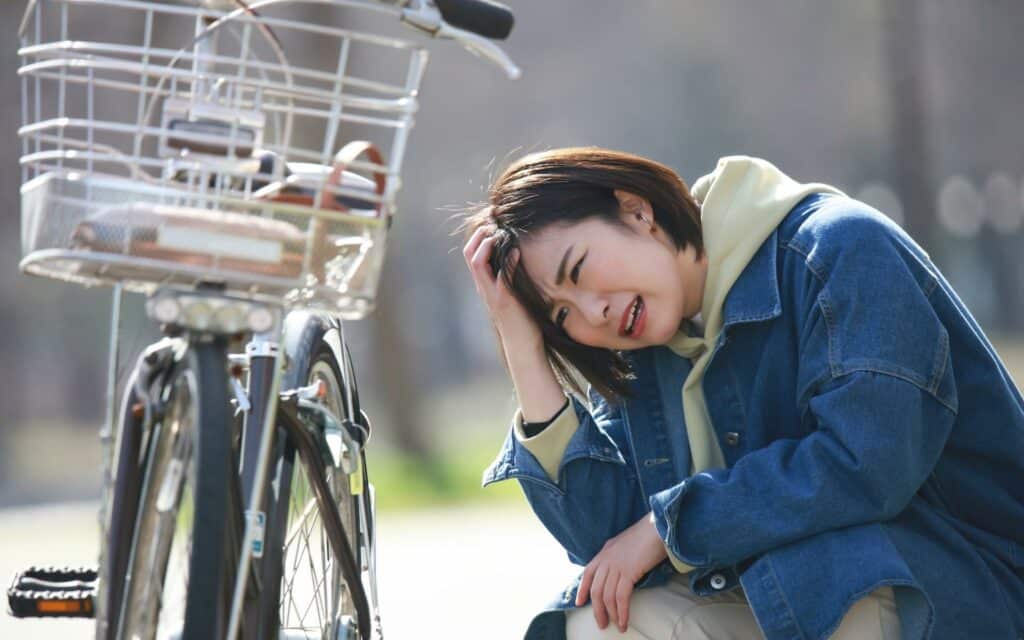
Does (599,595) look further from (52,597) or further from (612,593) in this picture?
(52,597)

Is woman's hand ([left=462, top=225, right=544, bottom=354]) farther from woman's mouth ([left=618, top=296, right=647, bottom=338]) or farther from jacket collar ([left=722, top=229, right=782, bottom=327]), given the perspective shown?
jacket collar ([left=722, top=229, right=782, bottom=327])

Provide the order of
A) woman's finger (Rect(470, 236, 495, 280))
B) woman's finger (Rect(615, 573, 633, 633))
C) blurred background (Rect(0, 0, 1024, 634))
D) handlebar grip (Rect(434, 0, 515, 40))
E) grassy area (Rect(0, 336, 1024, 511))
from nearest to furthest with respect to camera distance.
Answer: handlebar grip (Rect(434, 0, 515, 40))
woman's finger (Rect(615, 573, 633, 633))
woman's finger (Rect(470, 236, 495, 280))
grassy area (Rect(0, 336, 1024, 511))
blurred background (Rect(0, 0, 1024, 634))

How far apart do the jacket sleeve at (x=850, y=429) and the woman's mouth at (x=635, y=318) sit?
0.26m

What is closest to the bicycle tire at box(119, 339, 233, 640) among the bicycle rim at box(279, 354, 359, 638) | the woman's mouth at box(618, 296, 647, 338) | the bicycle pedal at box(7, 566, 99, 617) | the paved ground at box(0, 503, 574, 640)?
the bicycle pedal at box(7, 566, 99, 617)

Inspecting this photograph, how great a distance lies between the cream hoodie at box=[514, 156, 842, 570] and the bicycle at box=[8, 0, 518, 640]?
0.44 m

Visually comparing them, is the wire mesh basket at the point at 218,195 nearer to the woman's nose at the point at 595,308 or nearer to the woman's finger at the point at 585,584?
the woman's nose at the point at 595,308

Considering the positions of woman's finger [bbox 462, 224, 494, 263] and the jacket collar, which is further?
woman's finger [bbox 462, 224, 494, 263]

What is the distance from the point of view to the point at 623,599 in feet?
8.00

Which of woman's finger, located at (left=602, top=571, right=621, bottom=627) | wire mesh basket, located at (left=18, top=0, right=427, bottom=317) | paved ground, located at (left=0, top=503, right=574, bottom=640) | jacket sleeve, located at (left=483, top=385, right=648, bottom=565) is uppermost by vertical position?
wire mesh basket, located at (left=18, top=0, right=427, bottom=317)

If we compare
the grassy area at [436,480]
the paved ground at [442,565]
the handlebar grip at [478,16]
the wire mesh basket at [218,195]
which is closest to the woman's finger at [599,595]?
the wire mesh basket at [218,195]

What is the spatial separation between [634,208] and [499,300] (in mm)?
285

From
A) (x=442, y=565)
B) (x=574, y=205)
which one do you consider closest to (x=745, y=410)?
(x=574, y=205)

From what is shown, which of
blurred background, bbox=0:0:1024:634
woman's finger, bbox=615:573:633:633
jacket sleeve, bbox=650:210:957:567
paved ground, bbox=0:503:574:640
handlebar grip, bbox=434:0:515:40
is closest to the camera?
handlebar grip, bbox=434:0:515:40

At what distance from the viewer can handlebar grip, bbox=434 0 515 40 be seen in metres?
1.98
